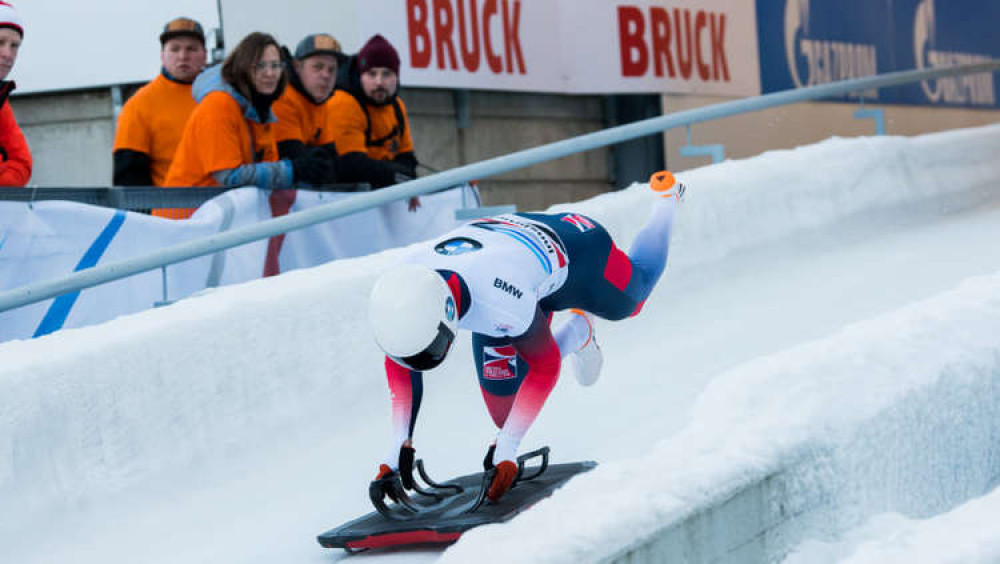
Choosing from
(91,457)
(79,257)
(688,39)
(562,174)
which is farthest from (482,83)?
(91,457)

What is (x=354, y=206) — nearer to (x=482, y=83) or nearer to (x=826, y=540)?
(x=826, y=540)

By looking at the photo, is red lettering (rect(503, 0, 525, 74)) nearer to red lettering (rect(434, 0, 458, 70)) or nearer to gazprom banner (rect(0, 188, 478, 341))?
red lettering (rect(434, 0, 458, 70))

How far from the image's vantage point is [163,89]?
18.0 ft

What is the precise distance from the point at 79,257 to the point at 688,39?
6.58 m

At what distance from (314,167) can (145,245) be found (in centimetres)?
112

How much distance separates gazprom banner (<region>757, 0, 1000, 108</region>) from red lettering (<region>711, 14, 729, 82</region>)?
21.3 inches

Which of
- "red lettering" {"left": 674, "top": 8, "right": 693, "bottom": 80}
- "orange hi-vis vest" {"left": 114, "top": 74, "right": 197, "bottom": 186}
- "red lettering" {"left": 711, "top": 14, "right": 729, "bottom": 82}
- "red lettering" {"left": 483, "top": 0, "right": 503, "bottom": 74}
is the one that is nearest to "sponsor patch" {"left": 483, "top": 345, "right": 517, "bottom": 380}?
"orange hi-vis vest" {"left": 114, "top": 74, "right": 197, "bottom": 186}

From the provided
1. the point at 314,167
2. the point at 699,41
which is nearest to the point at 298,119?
the point at 314,167

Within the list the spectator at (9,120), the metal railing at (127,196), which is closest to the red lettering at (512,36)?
the metal railing at (127,196)

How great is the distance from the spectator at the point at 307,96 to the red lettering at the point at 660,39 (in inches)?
166

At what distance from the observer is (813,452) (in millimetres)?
2482

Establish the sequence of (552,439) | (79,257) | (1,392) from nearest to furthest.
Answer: (1,392), (552,439), (79,257)

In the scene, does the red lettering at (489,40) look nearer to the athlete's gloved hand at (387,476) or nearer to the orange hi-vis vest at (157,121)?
the orange hi-vis vest at (157,121)

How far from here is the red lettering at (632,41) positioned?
9.18 meters
